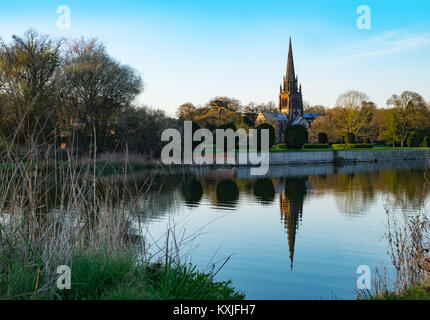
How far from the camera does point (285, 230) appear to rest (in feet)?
32.3

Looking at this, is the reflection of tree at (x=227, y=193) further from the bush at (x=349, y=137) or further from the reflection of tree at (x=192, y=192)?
the bush at (x=349, y=137)

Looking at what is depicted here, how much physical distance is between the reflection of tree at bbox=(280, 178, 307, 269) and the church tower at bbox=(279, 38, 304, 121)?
64.2m

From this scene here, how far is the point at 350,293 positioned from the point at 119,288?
362 cm

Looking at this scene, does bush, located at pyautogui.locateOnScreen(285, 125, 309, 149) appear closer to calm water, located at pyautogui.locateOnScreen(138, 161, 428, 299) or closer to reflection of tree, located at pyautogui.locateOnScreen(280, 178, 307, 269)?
reflection of tree, located at pyautogui.locateOnScreen(280, 178, 307, 269)

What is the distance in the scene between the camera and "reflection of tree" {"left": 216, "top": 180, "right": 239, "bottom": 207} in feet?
48.1

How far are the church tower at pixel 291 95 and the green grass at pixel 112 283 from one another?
264 ft

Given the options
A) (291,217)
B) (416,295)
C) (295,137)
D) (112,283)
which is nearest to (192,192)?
(291,217)

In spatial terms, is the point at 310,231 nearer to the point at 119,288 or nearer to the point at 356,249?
the point at 356,249

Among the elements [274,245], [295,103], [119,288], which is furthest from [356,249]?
[295,103]

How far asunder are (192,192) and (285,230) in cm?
789

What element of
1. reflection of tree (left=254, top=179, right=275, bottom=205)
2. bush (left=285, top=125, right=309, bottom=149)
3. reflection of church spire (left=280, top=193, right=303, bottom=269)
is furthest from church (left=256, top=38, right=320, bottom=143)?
reflection of church spire (left=280, top=193, right=303, bottom=269)

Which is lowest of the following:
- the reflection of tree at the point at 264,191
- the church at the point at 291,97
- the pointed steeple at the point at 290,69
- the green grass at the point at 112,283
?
the reflection of tree at the point at 264,191

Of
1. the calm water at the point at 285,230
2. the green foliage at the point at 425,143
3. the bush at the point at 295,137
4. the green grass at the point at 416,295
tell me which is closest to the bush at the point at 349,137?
the bush at the point at 295,137

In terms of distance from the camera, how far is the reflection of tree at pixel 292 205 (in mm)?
9492
